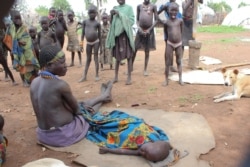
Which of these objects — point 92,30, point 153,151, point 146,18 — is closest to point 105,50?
point 92,30

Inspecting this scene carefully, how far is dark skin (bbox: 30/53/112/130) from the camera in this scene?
3199 mm

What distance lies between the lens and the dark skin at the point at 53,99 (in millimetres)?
3199

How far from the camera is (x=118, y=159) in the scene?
10.0 ft

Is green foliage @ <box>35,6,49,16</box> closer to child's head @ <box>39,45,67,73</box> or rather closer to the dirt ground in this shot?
the dirt ground

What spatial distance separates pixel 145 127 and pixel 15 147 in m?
1.51

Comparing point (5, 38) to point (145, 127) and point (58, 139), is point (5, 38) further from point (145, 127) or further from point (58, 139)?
point (145, 127)

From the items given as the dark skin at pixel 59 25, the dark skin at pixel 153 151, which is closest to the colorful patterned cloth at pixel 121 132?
the dark skin at pixel 153 151

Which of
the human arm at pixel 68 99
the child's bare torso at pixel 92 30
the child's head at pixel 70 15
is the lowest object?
the human arm at pixel 68 99

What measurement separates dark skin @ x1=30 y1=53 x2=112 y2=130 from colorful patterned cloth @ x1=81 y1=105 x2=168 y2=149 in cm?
34

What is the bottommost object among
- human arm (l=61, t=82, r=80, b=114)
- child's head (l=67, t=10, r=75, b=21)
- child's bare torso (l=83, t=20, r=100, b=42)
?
human arm (l=61, t=82, r=80, b=114)

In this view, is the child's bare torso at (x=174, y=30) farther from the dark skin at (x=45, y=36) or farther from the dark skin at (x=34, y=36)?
the dark skin at (x=34, y=36)

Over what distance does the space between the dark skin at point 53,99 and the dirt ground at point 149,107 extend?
0.36 meters

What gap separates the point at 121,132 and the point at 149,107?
1493mm

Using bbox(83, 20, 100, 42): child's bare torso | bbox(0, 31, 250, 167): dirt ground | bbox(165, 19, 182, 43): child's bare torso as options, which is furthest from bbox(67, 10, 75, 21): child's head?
bbox(165, 19, 182, 43): child's bare torso
